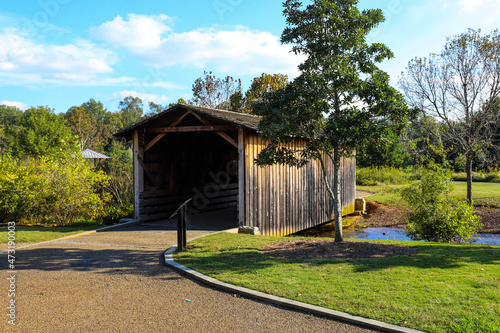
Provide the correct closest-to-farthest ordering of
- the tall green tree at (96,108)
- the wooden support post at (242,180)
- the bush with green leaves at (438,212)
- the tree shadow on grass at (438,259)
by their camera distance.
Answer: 1. the tree shadow on grass at (438,259)
2. the bush with green leaves at (438,212)
3. the wooden support post at (242,180)
4. the tall green tree at (96,108)

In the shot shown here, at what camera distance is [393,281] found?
570 centimetres

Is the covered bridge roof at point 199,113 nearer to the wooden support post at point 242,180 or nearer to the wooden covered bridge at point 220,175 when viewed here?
the wooden covered bridge at point 220,175

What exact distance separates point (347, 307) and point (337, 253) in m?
2.97

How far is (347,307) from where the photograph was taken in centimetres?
482

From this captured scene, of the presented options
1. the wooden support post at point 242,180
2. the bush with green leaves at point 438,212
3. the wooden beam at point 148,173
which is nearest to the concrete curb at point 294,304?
the wooden support post at point 242,180

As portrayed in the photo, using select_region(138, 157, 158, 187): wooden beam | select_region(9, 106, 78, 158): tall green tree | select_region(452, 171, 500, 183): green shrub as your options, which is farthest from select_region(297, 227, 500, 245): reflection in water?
select_region(9, 106, 78, 158): tall green tree

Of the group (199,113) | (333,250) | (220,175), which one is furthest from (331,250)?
(220,175)

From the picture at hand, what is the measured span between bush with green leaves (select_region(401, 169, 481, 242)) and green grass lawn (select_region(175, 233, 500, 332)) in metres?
1.80

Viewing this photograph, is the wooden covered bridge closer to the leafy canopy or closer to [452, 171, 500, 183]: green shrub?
the leafy canopy

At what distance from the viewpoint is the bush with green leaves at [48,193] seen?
12.6 metres

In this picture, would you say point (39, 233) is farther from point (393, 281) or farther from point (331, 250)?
point (393, 281)

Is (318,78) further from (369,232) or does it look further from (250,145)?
(369,232)

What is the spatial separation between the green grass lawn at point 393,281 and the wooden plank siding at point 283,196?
3595 mm

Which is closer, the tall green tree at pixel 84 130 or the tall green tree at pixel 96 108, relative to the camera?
the tall green tree at pixel 84 130
